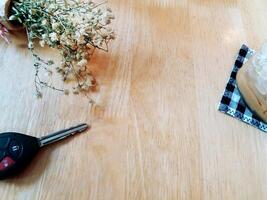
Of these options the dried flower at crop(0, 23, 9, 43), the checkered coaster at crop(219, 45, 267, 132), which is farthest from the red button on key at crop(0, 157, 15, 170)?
the checkered coaster at crop(219, 45, 267, 132)

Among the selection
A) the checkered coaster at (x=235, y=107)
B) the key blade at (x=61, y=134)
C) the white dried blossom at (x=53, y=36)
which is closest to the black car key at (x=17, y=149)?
the key blade at (x=61, y=134)

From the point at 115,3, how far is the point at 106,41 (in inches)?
4.9

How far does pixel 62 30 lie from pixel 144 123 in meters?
0.22

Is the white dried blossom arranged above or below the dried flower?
above

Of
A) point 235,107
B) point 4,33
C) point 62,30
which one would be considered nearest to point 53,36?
point 62,30

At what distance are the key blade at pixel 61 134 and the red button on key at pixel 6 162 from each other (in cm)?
5

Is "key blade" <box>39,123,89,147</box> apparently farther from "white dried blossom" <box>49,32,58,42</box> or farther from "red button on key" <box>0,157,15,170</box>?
"white dried blossom" <box>49,32,58,42</box>

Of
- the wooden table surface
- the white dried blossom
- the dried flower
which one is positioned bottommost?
the wooden table surface

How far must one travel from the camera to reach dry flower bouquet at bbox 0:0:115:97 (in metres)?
0.54

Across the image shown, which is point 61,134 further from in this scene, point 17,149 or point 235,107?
point 235,107

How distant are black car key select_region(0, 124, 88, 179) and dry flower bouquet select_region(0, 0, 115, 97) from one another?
3.7 inches

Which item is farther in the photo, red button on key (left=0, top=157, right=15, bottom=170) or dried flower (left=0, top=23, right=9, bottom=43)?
dried flower (left=0, top=23, right=9, bottom=43)

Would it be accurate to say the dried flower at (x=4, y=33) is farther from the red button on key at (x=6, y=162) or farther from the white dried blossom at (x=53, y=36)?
the red button on key at (x=6, y=162)

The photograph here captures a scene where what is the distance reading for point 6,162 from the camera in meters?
0.44
